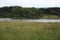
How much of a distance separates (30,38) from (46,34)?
3.72ft

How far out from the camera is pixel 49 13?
32125 millimetres

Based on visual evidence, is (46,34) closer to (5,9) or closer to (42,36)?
(42,36)

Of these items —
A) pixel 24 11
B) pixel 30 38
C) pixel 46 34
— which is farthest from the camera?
pixel 24 11

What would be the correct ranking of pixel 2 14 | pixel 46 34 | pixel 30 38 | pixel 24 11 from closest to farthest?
pixel 30 38 → pixel 46 34 → pixel 2 14 → pixel 24 11

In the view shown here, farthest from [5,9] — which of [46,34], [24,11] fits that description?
[46,34]

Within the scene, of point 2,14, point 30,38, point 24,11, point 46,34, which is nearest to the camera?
point 30,38

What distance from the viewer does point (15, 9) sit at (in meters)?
34.0

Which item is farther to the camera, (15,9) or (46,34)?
(15,9)

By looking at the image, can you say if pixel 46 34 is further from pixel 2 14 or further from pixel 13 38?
pixel 2 14

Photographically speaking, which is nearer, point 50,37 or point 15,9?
point 50,37

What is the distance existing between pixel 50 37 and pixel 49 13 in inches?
923

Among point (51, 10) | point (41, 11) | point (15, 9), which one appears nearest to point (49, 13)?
point (51, 10)

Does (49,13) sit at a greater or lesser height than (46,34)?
lesser

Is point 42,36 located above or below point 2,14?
above
